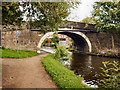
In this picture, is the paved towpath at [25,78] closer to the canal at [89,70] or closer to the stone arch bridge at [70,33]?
the canal at [89,70]

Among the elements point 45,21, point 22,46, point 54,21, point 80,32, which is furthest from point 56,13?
point 80,32

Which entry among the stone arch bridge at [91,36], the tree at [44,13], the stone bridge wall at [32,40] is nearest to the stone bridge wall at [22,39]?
the stone bridge wall at [32,40]

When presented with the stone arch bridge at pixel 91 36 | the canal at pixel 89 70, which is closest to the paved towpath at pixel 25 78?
the canal at pixel 89 70

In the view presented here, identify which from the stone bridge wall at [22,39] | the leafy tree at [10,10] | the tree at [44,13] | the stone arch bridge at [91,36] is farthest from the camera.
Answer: the stone arch bridge at [91,36]

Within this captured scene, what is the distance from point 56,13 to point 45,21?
83cm

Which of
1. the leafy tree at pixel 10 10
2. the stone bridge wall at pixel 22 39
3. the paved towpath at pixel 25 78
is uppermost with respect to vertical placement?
the leafy tree at pixel 10 10

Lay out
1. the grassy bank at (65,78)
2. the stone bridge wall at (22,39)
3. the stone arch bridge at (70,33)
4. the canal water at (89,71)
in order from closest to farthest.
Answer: the grassy bank at (65,78), the canal water at (89,71), the stone bridge wall at (22,39), the stone arch bridge at (70,33)

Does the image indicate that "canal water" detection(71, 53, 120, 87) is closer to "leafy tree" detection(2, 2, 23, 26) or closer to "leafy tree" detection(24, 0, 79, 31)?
"leafy tree" detection(24, 0, 79, 31)

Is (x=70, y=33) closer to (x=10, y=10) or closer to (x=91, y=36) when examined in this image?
(x=91, y=36)

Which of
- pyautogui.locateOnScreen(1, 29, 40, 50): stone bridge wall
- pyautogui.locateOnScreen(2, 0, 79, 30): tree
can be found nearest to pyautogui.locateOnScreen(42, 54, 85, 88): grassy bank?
pyautogui.locateOnScreen(2, 0, 79, 30): tree

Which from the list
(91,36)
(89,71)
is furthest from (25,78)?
(91,36)

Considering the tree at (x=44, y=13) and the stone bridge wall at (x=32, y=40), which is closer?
the tree at (x=44, y=13)

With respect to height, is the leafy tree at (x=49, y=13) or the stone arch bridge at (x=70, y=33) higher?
the leafy tree at (x=49, y=13)

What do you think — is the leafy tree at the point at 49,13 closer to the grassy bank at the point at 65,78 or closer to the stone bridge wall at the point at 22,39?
the grassy bank at the point at 65,78
